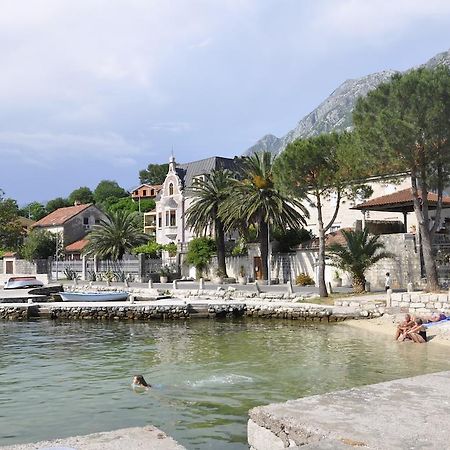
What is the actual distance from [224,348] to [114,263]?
37.2m

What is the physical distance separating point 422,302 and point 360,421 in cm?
2182

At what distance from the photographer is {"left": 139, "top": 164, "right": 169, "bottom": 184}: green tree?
134 meters

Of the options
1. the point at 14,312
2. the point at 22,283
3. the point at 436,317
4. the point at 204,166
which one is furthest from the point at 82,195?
the point at 436,317

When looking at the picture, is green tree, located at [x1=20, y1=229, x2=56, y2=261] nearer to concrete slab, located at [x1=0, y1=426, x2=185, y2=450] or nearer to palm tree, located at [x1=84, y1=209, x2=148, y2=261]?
palm tree, located at [x1=84, y1=209, x2=148, y2=261]

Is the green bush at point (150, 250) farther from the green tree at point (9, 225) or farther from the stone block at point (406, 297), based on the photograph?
the stone block at point (406, 297)

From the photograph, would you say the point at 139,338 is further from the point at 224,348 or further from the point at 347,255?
the point at 347,255

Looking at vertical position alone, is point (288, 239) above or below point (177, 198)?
below

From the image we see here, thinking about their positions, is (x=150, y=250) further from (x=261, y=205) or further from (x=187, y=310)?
(x=187, y=310)

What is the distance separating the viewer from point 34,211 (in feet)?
412

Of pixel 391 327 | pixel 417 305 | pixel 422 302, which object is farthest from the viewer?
pixel 417 305

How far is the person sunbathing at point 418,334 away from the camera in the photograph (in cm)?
2138

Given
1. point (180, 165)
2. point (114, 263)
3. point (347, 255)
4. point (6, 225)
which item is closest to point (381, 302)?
point (347, 255)

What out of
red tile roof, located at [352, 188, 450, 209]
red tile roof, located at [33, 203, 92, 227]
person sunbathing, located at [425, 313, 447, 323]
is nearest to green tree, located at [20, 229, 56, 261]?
red tile roof, located at [33, 203, 92, 227]

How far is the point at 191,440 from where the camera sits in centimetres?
987
